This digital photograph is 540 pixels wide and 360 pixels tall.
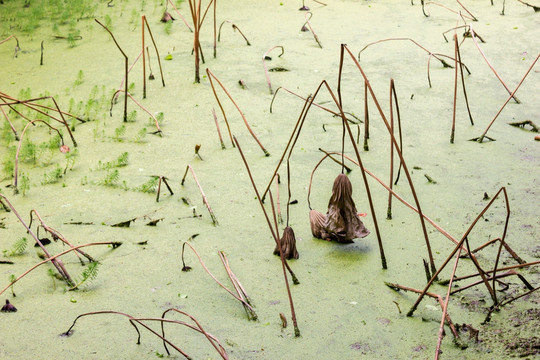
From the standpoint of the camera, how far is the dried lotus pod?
7.76ft

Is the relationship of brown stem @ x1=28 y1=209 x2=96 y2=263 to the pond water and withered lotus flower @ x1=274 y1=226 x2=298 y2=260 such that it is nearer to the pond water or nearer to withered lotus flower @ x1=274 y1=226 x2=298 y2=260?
the pond water

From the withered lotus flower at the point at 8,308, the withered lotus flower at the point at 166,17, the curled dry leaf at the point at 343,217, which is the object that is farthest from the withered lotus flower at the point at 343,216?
the withered lotus flower at the point at 166,17

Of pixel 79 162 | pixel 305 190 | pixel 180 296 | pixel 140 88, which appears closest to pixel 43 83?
pixel 140 88

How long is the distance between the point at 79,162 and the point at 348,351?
1797 millimetres

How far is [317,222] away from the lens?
237 cm

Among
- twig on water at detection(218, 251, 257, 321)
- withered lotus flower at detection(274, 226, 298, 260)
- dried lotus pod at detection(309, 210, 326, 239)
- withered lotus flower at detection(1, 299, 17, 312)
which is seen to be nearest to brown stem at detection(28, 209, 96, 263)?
withered lotus flower at detection(1, 299, 17, 312)

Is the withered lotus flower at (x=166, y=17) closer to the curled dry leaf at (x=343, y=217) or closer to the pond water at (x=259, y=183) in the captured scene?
the pond water at (x=259, y=183)

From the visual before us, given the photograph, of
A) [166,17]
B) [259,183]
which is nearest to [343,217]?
[259,183]

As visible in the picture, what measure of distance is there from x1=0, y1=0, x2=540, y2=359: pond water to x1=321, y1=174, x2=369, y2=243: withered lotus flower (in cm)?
7

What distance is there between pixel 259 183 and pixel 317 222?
51 cm

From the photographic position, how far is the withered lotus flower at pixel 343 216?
89.4 inches

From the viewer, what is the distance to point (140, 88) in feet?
12.6

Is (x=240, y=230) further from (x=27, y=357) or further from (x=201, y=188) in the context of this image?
(x=27, y=357)

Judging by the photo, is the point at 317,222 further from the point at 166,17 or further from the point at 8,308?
the point at 166,17
